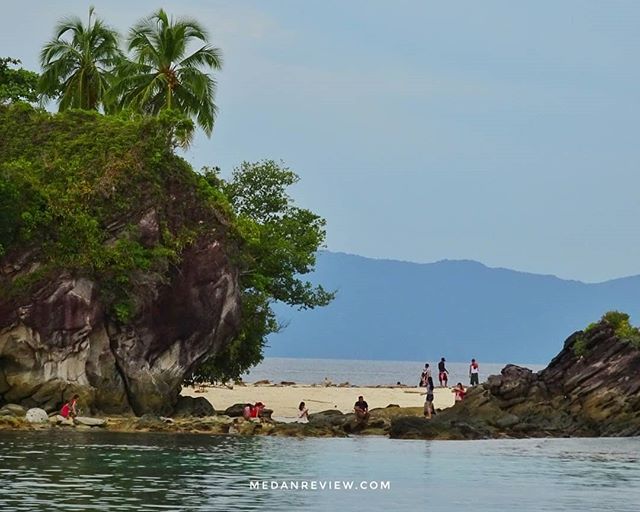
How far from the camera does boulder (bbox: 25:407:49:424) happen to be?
49406 mm

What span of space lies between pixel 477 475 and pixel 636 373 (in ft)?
57.5

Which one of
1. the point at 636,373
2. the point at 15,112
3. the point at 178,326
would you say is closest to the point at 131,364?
the point at 178,326

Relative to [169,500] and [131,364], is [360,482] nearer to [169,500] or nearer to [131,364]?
[169,500]

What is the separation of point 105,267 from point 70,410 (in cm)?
579

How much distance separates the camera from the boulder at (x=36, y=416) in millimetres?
49406

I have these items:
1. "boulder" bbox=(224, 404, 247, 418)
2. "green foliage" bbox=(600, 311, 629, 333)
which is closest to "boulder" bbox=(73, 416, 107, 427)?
"boulder" bbox=(224, 404, 247, 418)

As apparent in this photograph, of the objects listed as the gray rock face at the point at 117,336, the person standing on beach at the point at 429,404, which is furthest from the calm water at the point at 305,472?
the person standing on beach at the point at 429,404

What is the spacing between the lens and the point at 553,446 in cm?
5112

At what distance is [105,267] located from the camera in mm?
52000

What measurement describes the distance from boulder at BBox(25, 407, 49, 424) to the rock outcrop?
1373 cm

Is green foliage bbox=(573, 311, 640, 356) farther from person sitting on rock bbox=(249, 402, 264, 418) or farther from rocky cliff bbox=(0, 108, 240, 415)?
rocky cliff bbox=(0, 108, 240, 415)

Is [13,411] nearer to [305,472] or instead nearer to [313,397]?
[305,472]

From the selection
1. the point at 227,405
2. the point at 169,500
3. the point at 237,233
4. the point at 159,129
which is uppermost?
the point at 159,129

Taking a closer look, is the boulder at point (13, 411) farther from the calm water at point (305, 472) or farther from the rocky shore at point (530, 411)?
the rocky shore at point (530, 411)
